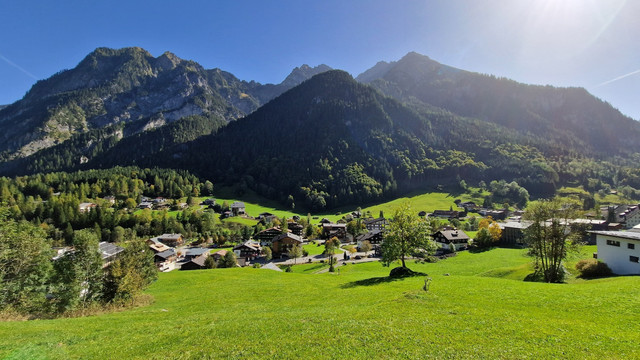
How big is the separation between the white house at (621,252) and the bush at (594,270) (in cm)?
89

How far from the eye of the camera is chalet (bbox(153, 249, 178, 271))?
8029cm

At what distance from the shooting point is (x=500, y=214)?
143 m

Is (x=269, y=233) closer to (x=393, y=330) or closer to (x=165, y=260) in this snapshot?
(x=165, y=260)

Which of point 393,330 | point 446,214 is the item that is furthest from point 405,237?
point 446,214

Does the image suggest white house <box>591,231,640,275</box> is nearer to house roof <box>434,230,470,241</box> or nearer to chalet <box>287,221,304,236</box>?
house roof <box>434,230,470,241</box>

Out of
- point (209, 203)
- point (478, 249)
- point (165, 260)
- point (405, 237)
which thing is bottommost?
point (478, 249)

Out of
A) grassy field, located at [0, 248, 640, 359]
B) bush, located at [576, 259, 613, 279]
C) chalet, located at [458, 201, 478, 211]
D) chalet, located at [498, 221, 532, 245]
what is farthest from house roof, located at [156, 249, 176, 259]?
chalet, located at [458, 201, 478, 211]

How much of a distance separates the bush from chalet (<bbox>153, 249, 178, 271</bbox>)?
92532 millimetres

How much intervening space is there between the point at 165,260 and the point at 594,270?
318 ft

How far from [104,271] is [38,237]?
9.28 metres

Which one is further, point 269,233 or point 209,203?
point 209,203

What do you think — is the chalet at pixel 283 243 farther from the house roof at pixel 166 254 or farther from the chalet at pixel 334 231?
the house roof at pixel 166 254

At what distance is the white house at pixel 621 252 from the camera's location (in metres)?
30.5

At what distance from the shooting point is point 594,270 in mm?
32188
